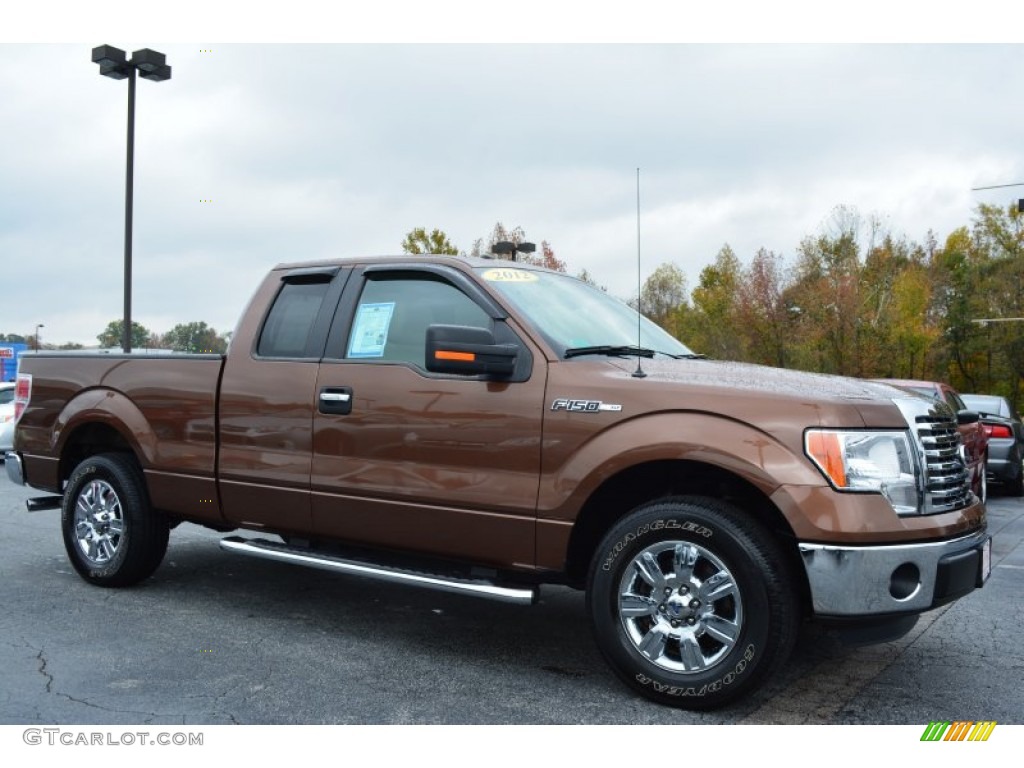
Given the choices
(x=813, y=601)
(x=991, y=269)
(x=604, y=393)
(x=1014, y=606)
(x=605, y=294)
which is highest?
(x=991, y=269)

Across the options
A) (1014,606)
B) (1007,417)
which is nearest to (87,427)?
(1014,606)

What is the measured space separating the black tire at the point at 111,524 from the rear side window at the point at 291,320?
1.33 metres

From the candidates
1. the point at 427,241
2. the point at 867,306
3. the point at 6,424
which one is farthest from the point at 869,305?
the point at 6,424

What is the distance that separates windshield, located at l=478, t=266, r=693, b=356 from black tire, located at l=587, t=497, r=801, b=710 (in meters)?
1.01

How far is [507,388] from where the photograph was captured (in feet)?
14.5

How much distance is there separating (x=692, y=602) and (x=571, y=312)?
171 cm

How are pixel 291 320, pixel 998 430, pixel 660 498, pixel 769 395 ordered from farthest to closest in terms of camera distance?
pixel 998 430, pixel 291 320, pixel 660 498, pixel 769 395

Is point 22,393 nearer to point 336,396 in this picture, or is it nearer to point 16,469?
point 16,469

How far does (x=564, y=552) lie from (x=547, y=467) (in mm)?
383

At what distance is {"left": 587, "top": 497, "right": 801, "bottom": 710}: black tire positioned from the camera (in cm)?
372

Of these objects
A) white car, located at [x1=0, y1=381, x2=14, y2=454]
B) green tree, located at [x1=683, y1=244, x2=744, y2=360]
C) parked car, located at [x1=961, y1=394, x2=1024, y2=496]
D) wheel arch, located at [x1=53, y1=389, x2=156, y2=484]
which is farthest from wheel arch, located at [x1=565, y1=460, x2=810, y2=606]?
green tree, located at [x1=683, y1=244, x2=744, y2=360]

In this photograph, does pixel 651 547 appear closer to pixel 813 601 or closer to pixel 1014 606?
pixel 813 601

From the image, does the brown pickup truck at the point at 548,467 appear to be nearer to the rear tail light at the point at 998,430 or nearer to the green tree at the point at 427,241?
the rear tail light at the point at 998,430

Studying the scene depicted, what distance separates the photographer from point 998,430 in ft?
42.5
